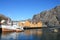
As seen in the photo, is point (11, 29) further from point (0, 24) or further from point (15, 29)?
point (0, 24)

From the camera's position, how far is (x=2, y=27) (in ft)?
292

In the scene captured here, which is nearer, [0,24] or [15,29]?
[15,29]

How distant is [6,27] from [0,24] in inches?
240

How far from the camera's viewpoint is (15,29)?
87.6 m

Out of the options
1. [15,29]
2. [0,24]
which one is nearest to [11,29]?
[15,29]

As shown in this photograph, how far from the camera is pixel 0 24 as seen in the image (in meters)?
93.9

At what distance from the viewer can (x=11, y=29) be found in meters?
88.3

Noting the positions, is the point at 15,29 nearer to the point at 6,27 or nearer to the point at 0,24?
the point at 6,27

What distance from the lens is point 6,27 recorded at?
8931 cm

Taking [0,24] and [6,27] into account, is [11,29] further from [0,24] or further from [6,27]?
[0,24]

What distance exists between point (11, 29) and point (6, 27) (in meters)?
2.92

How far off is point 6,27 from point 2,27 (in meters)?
1.96

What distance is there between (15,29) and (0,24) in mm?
10739
